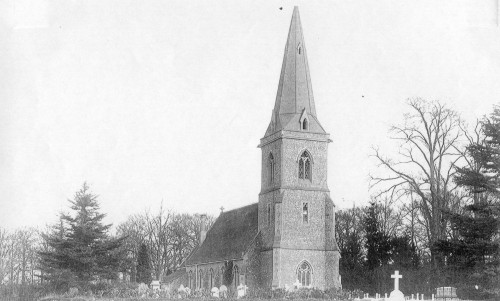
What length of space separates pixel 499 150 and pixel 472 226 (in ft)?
15.1

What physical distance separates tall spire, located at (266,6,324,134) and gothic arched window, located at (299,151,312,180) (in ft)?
6.92

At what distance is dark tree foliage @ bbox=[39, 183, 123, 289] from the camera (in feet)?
138

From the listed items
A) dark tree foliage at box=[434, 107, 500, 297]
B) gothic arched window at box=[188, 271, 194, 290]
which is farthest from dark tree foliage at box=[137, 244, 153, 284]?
dark tree foliage at box=[434, 107, 500, 297]

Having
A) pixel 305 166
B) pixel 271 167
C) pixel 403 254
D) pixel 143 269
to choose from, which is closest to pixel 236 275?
pixel 271 167

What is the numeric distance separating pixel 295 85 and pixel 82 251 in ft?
67.3

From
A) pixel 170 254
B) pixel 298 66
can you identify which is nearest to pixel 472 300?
pixel 298 66

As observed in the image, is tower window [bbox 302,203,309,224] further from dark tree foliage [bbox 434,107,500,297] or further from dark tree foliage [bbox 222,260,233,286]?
dark tree foliage [bbox 434,107,500,297]

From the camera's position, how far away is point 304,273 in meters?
49.2

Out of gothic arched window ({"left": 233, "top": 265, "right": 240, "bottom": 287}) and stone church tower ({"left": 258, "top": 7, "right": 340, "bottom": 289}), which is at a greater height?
stone church tower ({"left": 258, "top": 7, "right": 340, "bottom": 289})

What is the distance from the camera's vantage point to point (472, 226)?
1443 inches

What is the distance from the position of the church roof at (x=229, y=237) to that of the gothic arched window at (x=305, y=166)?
6045 millimetres

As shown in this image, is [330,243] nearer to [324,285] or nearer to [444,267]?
[324,285]

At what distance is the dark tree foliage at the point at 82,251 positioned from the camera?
4209 centimetres

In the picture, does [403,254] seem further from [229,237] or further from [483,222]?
[483,222]
